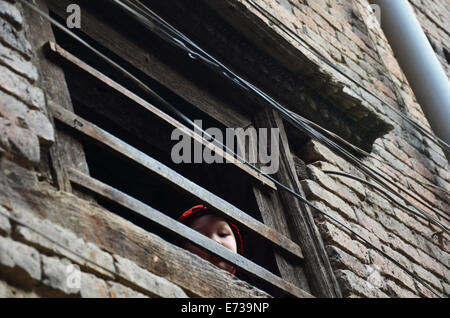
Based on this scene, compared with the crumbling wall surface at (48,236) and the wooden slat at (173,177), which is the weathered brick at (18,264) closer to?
the crumbling wall surface at (48,236)

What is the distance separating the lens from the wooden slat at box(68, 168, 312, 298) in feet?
6.55

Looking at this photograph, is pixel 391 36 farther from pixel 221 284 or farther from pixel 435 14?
pixel 221 284

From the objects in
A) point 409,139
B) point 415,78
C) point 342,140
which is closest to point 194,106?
point 342,140

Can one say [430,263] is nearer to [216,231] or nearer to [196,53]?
[216,231]

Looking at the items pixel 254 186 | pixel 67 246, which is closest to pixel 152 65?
pixel 254 186

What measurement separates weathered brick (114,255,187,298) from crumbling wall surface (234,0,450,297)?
98 centimetres

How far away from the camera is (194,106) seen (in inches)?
117

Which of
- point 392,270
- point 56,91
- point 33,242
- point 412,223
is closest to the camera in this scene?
point 33,242

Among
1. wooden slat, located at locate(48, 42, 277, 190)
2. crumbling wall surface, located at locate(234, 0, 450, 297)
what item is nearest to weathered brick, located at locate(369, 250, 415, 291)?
crumbling wall surface, located at locate(234, 0, 450, 297)

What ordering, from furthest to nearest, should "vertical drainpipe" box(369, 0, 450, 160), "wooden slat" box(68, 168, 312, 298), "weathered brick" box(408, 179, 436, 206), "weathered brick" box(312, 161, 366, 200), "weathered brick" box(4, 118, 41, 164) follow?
1. "vertical drainpipe" box(369, 0, 450, 160)
2. "weathered brick" box(408, 179, 436, 206)
3. "weathered brick" box(312, 161, 366, 200)
4. "wooden slat" box(68, 168, 312, 298)
5. "weathered brick" box(4, 118, 41, 164)

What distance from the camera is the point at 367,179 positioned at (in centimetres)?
346

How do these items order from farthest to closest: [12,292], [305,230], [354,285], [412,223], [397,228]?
[412,223]
[397,228]
[305,230]
[354,285]
[12,292]

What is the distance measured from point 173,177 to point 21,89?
0.67 m

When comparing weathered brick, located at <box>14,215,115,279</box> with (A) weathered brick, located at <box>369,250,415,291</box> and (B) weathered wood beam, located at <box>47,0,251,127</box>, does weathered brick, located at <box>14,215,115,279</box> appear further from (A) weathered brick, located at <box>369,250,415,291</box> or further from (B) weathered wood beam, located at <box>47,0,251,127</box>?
(A) weathered brick, located at <box>369,250,415,291</box>
